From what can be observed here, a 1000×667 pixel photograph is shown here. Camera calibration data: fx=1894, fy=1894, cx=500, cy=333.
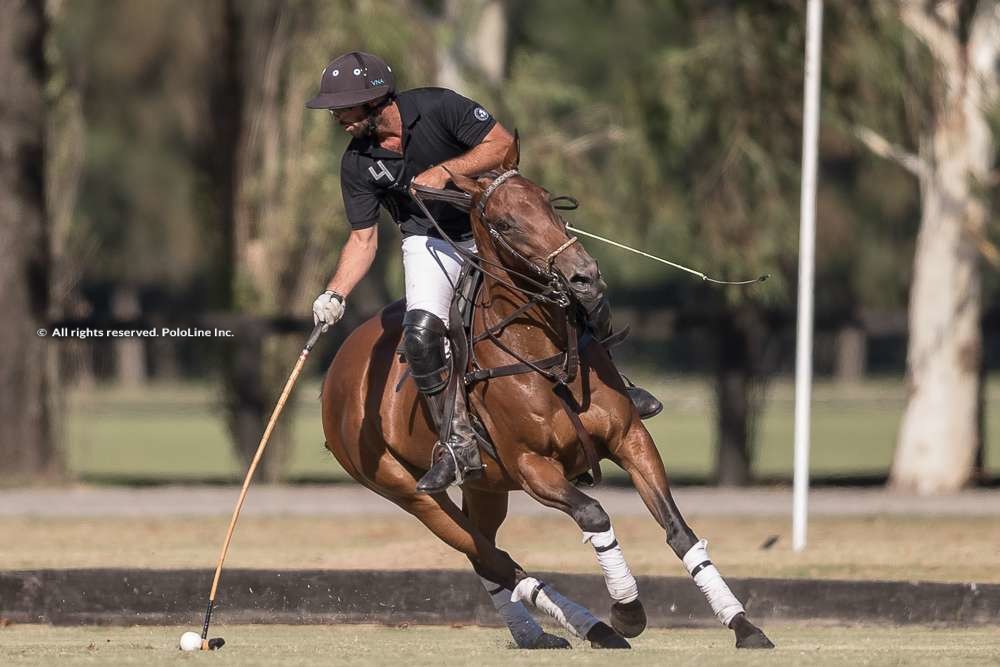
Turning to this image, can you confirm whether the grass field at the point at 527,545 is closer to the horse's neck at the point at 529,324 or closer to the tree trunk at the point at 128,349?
the horse's neck at the point at 529,324

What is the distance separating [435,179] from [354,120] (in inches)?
22.5

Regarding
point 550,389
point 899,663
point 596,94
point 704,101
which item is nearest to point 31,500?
point 704,101

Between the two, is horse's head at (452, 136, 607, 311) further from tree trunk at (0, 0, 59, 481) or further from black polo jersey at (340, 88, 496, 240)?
tree trunk at (0, 0, 59, 481)

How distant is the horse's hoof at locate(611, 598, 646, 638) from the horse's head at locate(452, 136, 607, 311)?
1.19 m

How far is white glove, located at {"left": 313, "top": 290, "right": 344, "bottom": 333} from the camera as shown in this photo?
809cm

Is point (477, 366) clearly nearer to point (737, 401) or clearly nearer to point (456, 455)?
point (456, 455)

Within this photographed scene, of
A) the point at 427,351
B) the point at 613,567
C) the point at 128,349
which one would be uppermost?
the point at 427,351

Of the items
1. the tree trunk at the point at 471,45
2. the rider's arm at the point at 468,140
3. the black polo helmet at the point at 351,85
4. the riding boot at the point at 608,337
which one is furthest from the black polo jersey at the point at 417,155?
the tree trunk at the point at 471,45

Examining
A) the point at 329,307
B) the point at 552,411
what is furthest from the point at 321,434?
the point at 552,411

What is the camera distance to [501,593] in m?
8.36

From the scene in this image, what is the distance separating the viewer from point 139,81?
4178cm

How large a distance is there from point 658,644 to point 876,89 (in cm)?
915

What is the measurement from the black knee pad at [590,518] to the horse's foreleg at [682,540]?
0.62 feet

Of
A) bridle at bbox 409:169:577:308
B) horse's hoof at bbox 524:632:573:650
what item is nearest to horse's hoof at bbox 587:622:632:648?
horse's hoof at bbox 524:632:573:650
